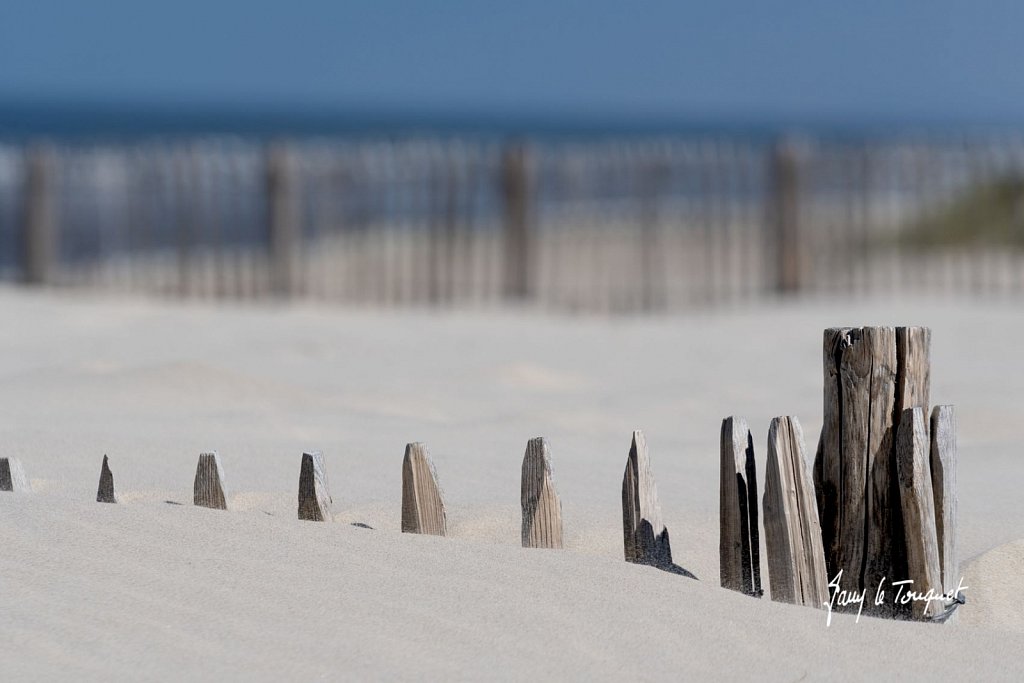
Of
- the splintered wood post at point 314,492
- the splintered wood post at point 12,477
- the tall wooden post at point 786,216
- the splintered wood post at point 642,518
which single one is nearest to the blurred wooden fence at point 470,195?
the tall wooden post at point 786,216

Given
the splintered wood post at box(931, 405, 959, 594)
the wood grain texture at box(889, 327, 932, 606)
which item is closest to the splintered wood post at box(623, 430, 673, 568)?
the wood grain texture at box(889, 327, 932, 606)

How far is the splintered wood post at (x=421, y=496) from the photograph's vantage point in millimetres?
3385

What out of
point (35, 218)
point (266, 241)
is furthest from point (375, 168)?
point (35, 218)

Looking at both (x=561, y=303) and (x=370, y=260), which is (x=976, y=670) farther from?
(x=370, y=260)

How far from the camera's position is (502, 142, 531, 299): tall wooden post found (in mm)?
11328

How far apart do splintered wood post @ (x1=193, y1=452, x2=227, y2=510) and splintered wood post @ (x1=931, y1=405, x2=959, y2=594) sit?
1.78m

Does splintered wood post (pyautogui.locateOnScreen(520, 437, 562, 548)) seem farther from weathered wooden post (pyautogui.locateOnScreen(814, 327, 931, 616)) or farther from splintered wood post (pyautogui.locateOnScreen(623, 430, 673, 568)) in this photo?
weathered wooden post (pyautogui.locateOnScreen(814, 327, 931, 616))

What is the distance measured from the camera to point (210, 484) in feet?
11.6

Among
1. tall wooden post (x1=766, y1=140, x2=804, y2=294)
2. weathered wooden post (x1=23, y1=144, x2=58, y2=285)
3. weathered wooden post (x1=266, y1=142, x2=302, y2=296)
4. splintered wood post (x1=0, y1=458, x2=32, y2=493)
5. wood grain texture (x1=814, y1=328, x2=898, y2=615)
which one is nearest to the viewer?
wood grain texture (x1=814, y1=328, x2=898, y2=615)

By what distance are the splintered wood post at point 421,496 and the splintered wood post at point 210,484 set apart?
486 millimetres

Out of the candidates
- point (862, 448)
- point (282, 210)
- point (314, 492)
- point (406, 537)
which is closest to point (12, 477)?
point (314, 492)

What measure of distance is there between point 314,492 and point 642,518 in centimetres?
84

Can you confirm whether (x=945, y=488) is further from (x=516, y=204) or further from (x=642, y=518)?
(x=516, y=204)

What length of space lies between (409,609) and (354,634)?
174 mm
